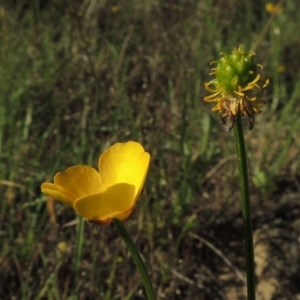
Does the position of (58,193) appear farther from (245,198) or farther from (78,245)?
(78,245)

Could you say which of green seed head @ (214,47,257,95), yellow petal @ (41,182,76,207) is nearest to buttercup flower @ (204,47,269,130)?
green seed head @ (214,47,257,95)

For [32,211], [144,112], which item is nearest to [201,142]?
[144,112]

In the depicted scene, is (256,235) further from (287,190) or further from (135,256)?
(135,256)

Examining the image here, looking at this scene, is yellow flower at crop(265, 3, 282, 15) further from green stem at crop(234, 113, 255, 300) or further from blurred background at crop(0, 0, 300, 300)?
green stem at crop(234, 113, 255, 300)

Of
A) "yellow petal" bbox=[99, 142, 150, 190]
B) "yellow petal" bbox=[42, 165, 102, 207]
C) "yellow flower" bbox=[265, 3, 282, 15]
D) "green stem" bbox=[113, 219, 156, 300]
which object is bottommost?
"green stem" bbox=[113, 219, 156, 300]

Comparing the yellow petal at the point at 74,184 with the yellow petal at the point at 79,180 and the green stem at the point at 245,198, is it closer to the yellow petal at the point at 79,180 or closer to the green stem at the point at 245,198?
the yellow petal at the point at 79,180

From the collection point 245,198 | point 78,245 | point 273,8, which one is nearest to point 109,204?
point 245,198
